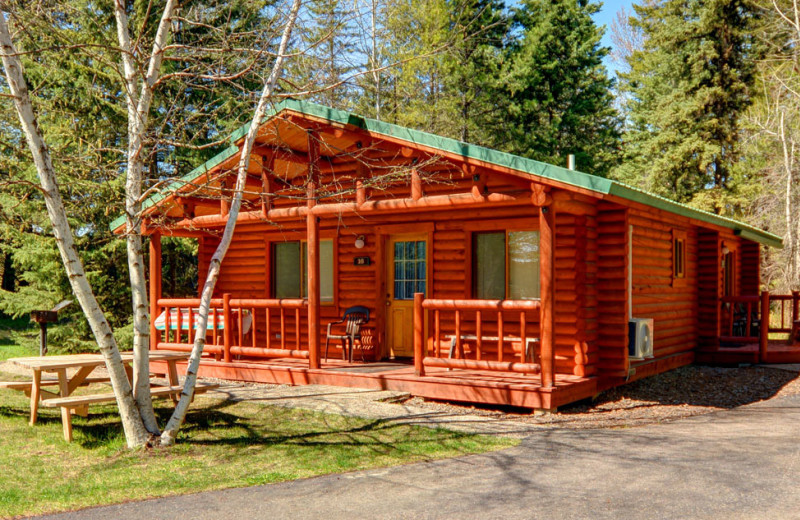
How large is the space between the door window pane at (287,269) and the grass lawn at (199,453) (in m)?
4.38

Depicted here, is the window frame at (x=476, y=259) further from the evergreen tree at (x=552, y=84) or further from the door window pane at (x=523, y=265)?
the evergreen tree at (x=552, y=84)

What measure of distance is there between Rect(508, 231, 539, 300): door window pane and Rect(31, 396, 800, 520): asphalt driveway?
131 inches

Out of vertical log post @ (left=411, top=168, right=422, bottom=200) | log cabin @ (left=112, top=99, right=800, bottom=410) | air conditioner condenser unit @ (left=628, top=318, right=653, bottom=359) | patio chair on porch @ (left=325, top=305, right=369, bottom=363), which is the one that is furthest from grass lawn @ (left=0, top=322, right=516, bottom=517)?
air conditioner condenser unit @ (left=628, top=318, right=653, bottom=359)

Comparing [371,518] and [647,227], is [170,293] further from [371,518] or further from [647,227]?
[371,518]

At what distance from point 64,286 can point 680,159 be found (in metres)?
18.7

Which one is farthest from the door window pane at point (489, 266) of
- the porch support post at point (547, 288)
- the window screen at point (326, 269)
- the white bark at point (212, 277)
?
the white bark at point (212, 277)

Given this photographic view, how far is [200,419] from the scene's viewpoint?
7.51 m

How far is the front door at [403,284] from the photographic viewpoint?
35.9 feet

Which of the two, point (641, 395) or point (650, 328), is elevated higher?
point (650, 328)

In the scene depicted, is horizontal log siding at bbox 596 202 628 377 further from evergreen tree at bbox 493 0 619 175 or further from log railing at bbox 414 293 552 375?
evergreen tree at bbox 493 0 619 175

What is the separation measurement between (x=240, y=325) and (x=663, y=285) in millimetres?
6829

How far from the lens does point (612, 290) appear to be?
9.40m

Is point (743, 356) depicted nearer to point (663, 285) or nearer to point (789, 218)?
point (663, 285)

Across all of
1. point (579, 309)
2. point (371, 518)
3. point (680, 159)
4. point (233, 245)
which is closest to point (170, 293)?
point (233, 245)
